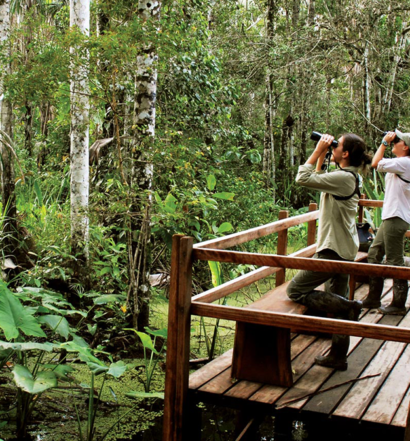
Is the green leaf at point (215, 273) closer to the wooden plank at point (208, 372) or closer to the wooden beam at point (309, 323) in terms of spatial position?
the wooden plank at point (208, 372)

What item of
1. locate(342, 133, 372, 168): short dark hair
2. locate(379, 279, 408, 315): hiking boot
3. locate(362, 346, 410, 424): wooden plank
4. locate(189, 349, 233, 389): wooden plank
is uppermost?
locate(342, 133, 372, 168): short dark hair

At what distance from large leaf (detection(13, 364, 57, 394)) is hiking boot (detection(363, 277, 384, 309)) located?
114 inches

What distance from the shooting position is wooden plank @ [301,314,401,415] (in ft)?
10.3

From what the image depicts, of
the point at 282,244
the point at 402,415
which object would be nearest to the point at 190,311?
the point at 402,415

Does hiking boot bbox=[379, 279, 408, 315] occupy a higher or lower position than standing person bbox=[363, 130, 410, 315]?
lower

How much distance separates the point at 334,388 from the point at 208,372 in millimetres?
788

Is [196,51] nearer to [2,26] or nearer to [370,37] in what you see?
[2,26]

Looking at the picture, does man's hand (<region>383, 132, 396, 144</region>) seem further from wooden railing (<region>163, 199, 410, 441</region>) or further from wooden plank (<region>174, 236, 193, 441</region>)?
wooden plank (<region>174, 236, 193, 441</region>)

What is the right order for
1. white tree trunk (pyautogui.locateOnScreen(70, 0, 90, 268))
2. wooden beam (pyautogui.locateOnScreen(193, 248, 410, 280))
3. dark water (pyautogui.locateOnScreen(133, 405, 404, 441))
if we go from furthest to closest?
white tree trunk (pyautogui.locateOnScreen(70, 0, 90, 268)) < dark water (pyautogui.locateOnScreen(133, 405, 404, 441)) < wooden beam (pyautogui.locateOnScreen(193, 248, 410, 280))

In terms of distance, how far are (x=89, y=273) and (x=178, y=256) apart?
3102mm

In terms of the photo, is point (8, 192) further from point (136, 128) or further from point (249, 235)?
point (249, 235)

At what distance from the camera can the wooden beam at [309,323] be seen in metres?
2.64

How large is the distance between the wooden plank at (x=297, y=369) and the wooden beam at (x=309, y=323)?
552 mm

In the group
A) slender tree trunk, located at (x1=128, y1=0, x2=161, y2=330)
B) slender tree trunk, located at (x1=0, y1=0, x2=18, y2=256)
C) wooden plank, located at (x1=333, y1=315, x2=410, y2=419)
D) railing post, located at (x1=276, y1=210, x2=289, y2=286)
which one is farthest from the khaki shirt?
slender tree trunk, located at (x1=0, y1=0, x2=18, y2=256)
